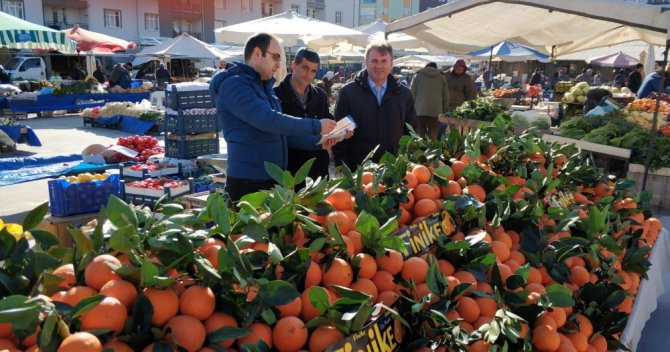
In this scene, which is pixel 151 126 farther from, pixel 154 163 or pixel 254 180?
pixel 254 180

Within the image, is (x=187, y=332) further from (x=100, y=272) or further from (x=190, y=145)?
(x=190, y=145)

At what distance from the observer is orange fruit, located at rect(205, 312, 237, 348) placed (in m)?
1.29

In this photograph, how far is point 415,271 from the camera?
1.78 metres

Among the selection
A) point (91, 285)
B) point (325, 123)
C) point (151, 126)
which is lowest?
point (151, 126)

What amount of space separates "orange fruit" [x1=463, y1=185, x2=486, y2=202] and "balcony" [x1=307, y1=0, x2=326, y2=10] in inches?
1974

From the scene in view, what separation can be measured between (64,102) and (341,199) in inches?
613

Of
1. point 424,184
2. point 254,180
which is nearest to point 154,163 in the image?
point 254,180

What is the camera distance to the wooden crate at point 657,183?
555cm

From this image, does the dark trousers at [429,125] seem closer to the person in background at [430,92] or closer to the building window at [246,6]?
the person in background at [430,92]

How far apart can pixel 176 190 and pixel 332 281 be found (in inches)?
154

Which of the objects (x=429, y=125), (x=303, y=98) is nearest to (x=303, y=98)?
(x=303, y=98)

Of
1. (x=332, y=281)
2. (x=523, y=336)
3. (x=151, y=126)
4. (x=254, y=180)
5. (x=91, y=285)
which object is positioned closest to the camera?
(x=91, y=285)

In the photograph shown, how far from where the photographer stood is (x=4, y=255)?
134 cm

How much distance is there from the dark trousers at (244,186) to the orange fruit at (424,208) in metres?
1.15
